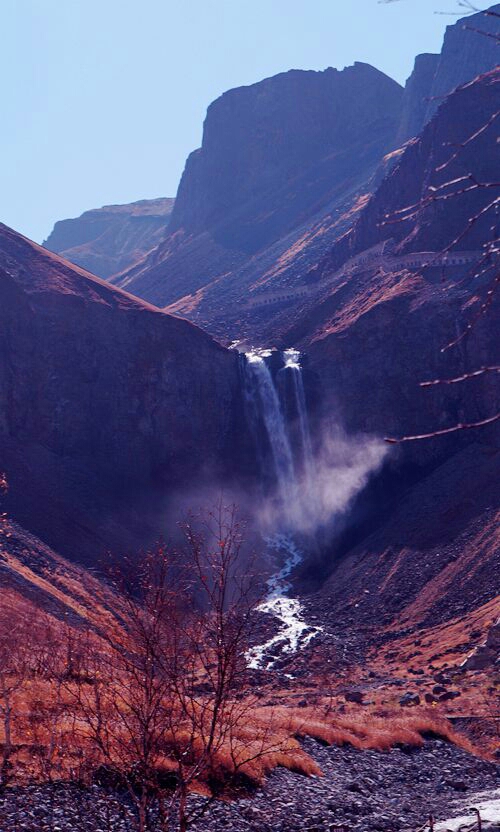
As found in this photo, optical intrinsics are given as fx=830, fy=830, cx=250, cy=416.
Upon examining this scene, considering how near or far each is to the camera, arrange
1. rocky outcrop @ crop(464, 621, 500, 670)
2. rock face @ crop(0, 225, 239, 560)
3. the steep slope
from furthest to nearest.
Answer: the steep slope < rock face @ crop(0, 225, 239, 560) < rocky outcrop @ crop(464, 621, 500, 670)

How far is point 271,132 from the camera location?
18325 cm

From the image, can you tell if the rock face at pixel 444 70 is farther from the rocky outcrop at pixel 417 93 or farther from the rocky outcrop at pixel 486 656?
the rocky outcrop at pixel 486 656

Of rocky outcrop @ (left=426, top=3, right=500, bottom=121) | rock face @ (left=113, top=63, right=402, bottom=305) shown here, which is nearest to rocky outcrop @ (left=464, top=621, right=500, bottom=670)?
rock face @ (left=113, top=63, right=402, bottom=305)

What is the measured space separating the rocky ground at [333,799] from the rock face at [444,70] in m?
140

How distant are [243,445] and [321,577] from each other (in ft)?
60.9

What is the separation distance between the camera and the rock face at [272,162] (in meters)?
165

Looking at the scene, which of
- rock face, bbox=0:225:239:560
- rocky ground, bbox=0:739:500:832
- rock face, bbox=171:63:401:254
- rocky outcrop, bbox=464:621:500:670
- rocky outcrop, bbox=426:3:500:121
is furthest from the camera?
rock face, bbox=171:63:401:254

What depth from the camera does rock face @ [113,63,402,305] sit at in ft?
542

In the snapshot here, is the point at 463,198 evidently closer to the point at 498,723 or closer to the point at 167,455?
the point at 167,455

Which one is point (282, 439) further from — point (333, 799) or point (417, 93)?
point (417, 93)

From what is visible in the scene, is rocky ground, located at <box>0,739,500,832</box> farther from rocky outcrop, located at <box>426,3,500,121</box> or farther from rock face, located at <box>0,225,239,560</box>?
rocky outcrop, located at <box>426,3,500,121</box>

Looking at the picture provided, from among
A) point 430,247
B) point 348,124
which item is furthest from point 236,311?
point 348,124

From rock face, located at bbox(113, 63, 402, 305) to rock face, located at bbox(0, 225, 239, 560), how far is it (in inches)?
3378

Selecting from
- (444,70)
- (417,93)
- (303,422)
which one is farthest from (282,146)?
(303,422)
